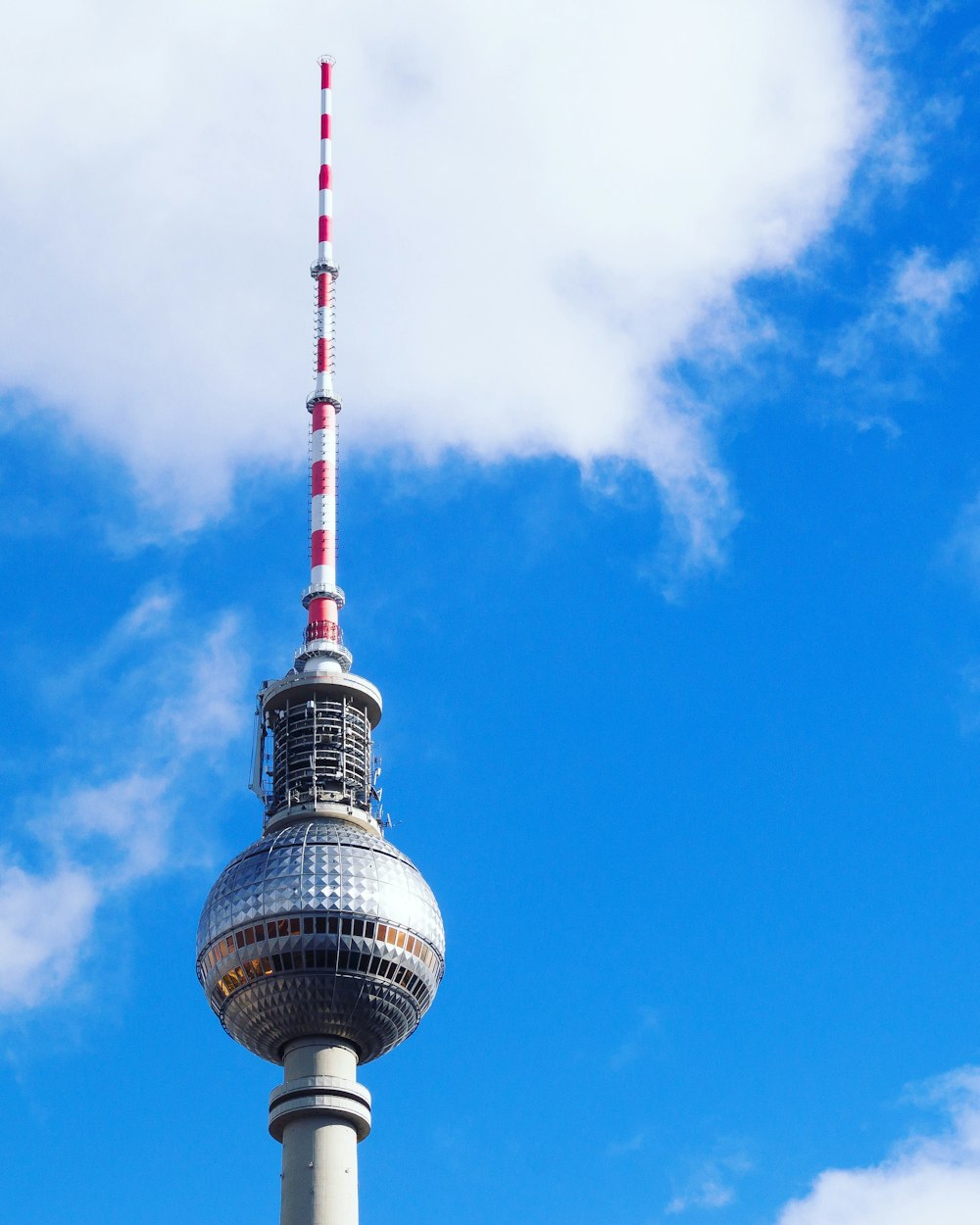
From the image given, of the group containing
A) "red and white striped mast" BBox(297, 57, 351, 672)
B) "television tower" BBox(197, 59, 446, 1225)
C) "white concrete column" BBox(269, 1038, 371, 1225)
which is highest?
"red and white striped mast" BBox(297, 57, 351, 672)

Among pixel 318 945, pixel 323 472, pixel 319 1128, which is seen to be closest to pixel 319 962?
pixel 318 945

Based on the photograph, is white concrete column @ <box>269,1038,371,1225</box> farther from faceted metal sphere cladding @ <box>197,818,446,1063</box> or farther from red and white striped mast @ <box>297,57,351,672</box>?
red and white striped mast @ <box>297,57,351,672</box>

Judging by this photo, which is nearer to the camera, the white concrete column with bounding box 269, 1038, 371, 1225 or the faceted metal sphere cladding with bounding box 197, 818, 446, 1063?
the white concrete column with bounding box 269, 1038, 371, 1225

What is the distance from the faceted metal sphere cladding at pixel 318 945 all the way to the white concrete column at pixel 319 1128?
143 cm

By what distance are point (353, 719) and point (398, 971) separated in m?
19.7

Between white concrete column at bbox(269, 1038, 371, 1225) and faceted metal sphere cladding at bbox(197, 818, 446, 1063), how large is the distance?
1434 mm

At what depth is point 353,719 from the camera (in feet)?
407

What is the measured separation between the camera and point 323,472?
13238 centimetres

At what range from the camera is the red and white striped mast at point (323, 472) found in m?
128

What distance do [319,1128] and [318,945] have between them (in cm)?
1079

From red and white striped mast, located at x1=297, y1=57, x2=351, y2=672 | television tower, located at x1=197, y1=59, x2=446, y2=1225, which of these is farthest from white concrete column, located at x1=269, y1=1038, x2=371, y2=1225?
red and white striped mast, located at x1=297, y1=57, x2=351, y2=672

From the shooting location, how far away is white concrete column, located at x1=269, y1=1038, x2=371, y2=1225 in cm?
10556

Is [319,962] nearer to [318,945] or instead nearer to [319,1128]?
[318,945]

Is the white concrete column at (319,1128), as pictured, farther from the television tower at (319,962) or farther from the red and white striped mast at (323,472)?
the red and white striped mast at (323,472)
